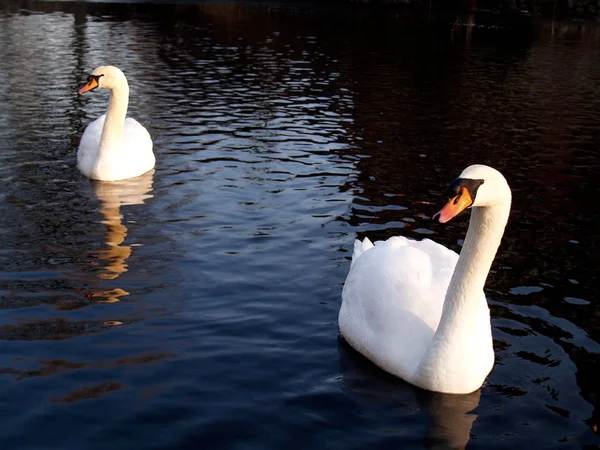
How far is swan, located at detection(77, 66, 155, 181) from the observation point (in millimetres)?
13242

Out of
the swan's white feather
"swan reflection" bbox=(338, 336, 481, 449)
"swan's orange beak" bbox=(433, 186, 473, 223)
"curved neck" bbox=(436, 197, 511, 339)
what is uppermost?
"swan's orange beak" bbox=(433, 186, 473, 223)

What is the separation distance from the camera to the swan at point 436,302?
649 cm

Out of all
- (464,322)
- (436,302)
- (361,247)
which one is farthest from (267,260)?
(464,322)

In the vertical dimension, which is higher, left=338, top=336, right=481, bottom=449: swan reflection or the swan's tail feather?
the swan's tail feather

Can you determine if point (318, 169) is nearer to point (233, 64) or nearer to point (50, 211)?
point (50, 211)

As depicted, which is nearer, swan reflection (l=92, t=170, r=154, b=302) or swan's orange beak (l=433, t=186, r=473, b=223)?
swan's orange beak (l=433, t=186, r=473, b=223)

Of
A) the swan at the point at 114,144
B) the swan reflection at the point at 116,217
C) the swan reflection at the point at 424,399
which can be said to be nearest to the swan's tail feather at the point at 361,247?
the swan reflection at the point at 424,399

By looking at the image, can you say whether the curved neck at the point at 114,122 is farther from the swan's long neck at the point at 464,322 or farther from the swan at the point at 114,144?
the swan's long neck at the point at 464,322

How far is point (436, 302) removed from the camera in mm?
7227

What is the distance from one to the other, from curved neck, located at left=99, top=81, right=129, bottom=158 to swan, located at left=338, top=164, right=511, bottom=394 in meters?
6.71

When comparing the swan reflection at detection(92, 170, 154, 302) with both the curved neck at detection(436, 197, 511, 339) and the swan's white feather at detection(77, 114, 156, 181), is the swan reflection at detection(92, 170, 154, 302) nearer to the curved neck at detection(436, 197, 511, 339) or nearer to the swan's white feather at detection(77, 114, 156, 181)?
the swan's white feather at detection(77, 114, 156, 181)

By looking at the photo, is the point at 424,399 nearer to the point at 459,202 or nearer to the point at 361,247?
the point at 459,202

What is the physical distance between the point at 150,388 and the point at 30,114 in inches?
475

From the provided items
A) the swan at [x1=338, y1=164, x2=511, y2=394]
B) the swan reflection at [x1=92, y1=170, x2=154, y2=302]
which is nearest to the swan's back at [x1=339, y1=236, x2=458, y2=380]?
the swan at [x1=338, y1=164, x2=511, y2=394]
